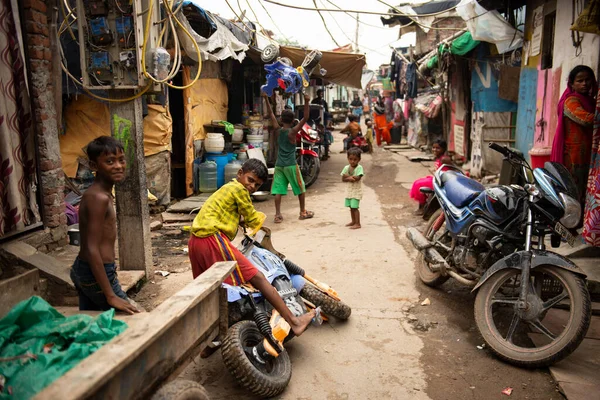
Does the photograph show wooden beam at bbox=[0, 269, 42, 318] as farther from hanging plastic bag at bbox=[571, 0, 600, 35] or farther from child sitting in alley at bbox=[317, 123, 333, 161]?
child sitting in alley at bbox=[317, 123, 333, 161]

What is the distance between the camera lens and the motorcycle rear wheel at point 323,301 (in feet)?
12.9

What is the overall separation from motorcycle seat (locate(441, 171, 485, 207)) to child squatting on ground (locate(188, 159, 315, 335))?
70.9 inches

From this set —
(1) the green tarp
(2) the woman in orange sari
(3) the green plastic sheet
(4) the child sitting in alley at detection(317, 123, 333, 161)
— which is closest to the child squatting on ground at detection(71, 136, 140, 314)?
(3) the green plastic sheet

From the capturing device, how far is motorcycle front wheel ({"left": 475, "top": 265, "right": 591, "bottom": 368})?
315 centimetres

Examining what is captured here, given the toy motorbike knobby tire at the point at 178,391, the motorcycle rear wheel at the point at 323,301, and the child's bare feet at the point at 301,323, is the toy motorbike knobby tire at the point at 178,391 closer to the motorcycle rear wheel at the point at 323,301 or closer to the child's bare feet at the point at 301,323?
the child's bare feet at the point at 301,323

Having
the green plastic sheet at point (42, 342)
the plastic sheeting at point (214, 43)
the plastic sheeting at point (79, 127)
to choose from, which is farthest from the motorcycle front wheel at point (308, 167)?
the green plastic sheet at point (42, 342)

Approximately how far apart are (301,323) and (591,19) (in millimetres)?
4137

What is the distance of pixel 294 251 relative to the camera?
6148mm

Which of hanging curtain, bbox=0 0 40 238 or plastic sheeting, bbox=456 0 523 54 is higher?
plastic sheeting, bbox=456 0 523 54

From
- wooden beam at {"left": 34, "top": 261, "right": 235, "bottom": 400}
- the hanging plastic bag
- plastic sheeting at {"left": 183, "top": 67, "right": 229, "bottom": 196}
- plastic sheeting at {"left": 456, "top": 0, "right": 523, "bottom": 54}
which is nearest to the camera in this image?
wooden beam at {"left": 34, "top": 261, "right": 235, "bottom": 400}

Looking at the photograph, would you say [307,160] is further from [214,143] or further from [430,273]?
[430,273]

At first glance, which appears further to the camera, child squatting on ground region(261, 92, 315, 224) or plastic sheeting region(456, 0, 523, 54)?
plastic sheeting region(456, 0, 523, 54)

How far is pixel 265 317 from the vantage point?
3.12m

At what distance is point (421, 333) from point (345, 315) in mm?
643
